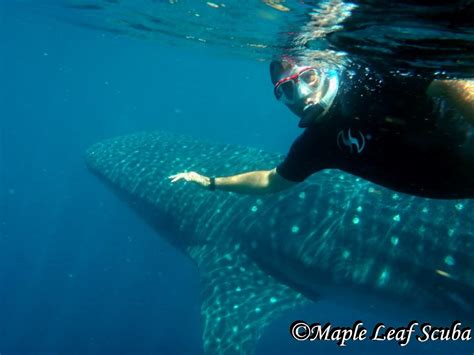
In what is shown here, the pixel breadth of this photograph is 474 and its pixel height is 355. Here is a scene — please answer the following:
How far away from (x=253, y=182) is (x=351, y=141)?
244 centimetres

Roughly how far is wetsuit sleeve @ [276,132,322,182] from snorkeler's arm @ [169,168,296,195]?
29 centimetres

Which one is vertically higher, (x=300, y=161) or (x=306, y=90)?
(x=306, y=90)

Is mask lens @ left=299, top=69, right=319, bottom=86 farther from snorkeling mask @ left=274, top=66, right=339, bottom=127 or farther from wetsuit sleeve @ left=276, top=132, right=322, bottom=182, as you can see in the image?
wetsuit sleeve @ left=276, top=132, right=322, bottom=182

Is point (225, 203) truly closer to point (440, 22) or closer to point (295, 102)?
point (295, 102)

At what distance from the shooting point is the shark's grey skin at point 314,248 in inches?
261

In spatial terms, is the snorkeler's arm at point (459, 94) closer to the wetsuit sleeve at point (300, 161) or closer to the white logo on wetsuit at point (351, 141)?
the white logo on wetsuit at point (351, 141)

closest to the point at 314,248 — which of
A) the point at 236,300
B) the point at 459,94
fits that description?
the point at 236,300

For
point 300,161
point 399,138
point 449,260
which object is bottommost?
point 449,260

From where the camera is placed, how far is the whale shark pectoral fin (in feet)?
24.0

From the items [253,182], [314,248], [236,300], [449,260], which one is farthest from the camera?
[236,300]

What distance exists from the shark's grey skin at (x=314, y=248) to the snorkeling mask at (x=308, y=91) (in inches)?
147

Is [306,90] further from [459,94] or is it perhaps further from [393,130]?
[459,94]

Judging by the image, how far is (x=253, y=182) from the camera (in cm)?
595

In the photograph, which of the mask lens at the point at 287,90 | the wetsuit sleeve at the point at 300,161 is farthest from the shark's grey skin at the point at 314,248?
the mask lens at the point at 287,90
